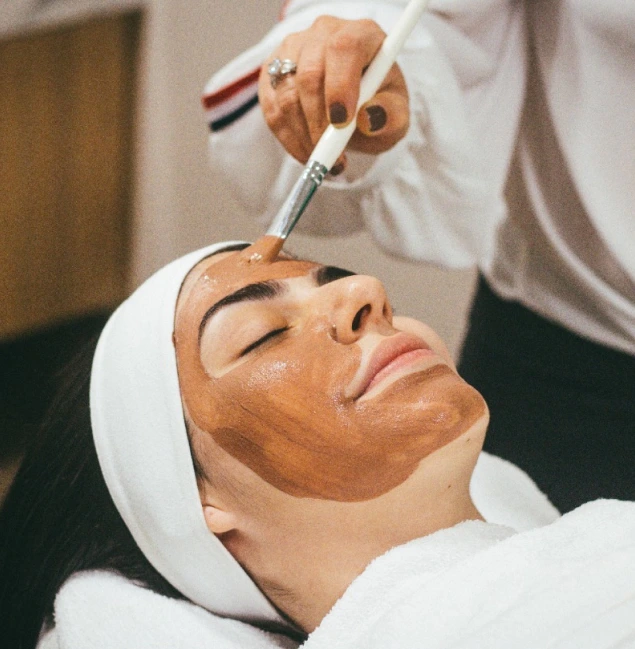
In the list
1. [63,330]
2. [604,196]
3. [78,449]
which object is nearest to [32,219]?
[63,330]

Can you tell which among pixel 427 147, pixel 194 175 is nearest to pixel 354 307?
pixel 427 147

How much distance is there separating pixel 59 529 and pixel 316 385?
36cm

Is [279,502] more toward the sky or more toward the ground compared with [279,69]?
more toward the ground

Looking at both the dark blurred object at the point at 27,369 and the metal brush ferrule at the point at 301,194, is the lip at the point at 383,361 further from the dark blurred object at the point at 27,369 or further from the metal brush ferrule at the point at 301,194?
the dark blurred object at the point at 27,369

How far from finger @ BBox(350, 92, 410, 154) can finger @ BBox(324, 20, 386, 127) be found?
0.19 feet

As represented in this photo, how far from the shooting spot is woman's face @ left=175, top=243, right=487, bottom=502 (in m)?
0.81

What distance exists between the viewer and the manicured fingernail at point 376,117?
97 cm

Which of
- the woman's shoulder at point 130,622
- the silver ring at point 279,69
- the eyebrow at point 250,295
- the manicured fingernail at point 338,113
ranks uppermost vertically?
the silver ring at point 279,69

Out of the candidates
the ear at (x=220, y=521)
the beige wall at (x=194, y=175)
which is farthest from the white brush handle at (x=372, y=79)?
the beige wall at (x=194, y=175)

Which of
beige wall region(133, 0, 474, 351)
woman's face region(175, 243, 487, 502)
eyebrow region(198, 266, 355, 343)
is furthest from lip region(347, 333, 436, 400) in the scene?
beige wall region(133, 0, 474, 351)

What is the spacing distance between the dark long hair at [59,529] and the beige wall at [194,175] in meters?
0.99

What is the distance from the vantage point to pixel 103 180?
7.45 ft

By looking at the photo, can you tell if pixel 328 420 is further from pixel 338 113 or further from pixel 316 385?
pixel 338 113

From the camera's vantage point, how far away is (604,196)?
1123mm
